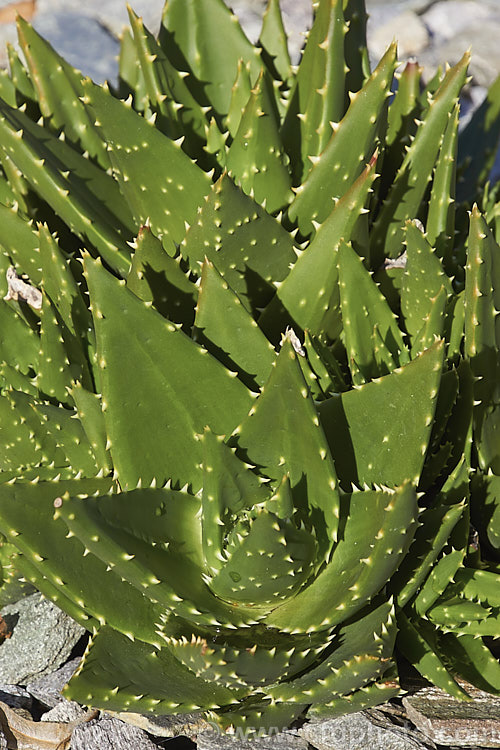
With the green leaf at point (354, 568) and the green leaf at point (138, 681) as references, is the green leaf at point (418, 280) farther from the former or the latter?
the green leaf at point (138, 681)

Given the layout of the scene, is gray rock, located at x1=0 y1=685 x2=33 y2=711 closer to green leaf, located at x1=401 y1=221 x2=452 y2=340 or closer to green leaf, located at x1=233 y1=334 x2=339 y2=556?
green leaf, located at x1=233 y1=334 x2=339 y2=556

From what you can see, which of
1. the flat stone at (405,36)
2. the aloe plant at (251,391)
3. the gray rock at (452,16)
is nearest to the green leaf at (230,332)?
the aloe plant at (251,391)

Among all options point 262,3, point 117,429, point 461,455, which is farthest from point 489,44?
point 117,429

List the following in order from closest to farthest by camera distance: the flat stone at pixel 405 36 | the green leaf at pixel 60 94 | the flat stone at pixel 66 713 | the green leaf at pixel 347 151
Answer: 1. the green leaf at pixel 347 151
2. the flat stone at pixel 66 713
3. the green leaf at pixel 60 94
4. the flat stone at pixel 405 36

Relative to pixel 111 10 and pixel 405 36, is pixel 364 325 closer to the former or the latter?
pixel 405 36

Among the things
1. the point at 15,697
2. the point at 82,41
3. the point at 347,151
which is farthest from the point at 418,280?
the point at 82,41

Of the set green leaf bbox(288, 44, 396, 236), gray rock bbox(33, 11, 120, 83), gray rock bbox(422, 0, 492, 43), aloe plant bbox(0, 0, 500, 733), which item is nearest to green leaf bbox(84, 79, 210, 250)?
aloe plant bbox(0, 0, 500, 733)
